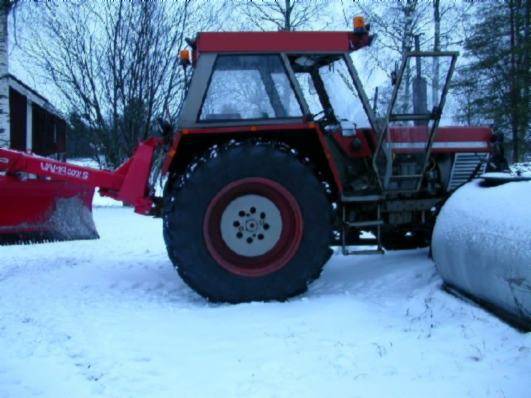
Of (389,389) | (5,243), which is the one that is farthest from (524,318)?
(5,243)

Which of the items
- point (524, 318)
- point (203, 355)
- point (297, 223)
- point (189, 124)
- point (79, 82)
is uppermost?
point (79, 82)

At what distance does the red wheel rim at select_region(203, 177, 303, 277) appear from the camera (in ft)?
16.7

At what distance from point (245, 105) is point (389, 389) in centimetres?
282

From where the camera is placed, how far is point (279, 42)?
5.23m

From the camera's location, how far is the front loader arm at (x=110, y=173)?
558 cm

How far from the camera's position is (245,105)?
5254 millimetres

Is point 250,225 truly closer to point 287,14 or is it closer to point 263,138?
point 263,138

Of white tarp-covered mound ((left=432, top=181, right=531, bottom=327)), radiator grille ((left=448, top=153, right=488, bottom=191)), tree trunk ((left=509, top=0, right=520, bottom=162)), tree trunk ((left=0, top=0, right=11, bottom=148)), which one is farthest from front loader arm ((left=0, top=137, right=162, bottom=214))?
tree trunk ((left=509, top=0, right=520, bottom=162))

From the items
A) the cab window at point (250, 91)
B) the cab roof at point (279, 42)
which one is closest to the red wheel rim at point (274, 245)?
the cab window at point (250, 91)

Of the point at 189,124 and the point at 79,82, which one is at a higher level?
the point at 79,82

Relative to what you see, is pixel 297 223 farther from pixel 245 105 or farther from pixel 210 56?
pixel 210 56

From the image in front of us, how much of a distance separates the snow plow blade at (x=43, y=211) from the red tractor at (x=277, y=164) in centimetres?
31

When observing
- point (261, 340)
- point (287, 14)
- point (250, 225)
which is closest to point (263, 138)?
point (250, 225)

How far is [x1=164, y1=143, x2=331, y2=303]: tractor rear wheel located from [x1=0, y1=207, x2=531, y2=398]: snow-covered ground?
0.22 m
